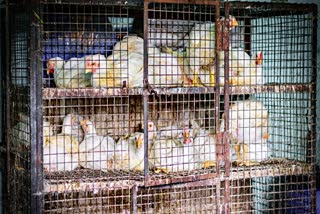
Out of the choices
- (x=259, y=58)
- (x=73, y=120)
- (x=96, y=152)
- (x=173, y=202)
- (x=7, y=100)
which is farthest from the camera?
(x=173, y=202)

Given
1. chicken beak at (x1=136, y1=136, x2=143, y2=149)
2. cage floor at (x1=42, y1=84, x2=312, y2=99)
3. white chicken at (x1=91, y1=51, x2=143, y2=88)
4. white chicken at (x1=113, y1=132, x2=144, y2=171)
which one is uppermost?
white chicken at (x1=91, y1=51, x2=143, y2=88)

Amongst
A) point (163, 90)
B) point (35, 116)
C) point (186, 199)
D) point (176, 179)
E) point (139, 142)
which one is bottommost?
point (186, 199)

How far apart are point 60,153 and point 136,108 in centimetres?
93

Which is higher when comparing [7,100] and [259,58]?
[259,58]

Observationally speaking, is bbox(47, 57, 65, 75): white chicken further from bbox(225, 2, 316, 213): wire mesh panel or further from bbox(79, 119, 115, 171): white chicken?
bbox(225, 2, 316, 213): wire mesh panel

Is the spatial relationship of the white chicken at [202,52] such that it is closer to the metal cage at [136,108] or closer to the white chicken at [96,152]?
the metal cage at [136,108]

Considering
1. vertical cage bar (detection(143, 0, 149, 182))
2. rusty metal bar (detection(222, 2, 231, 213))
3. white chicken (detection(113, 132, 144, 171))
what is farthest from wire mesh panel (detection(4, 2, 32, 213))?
rusty metal bar (detection(222, 2, 231, 213))

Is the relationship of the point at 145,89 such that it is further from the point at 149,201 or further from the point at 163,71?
the point at 149,201

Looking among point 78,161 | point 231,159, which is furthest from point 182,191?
point 78,161

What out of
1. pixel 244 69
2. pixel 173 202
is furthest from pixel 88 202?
pixel 244 69

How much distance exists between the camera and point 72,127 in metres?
4.25

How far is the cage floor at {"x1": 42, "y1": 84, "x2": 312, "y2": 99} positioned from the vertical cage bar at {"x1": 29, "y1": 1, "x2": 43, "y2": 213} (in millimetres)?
80

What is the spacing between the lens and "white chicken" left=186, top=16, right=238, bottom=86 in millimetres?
4172

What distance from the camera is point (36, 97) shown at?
3568mm
